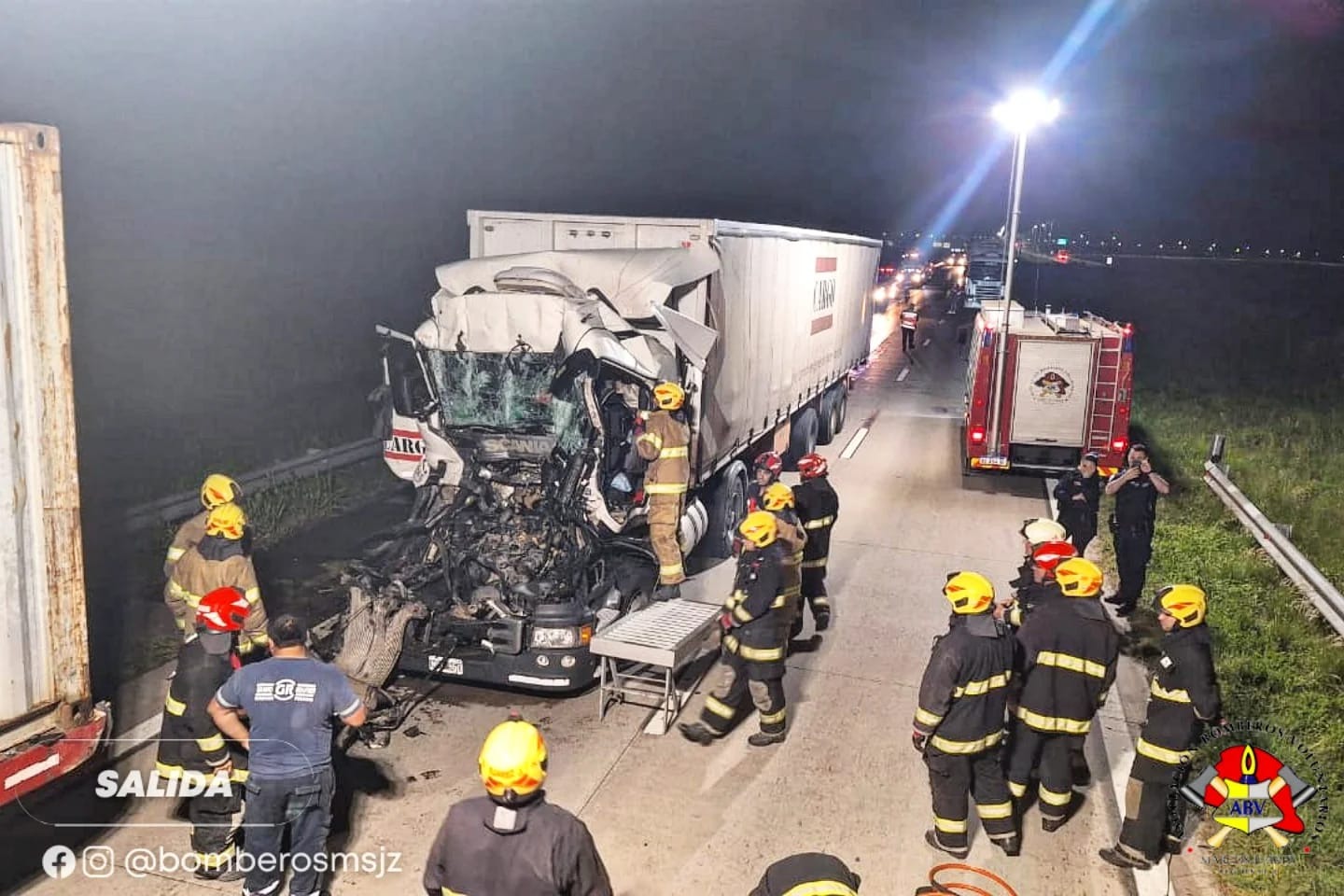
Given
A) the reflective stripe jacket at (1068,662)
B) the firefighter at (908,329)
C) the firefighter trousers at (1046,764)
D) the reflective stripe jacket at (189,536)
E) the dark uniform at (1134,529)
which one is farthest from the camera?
the firefighter at (908,329)

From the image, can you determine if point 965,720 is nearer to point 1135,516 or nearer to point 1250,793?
point 1250,793

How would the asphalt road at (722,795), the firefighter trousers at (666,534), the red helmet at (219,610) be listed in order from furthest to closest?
the firefighter trousers at (666,534)
the asphalt road at (722,795)
the red helmet at (219,610)

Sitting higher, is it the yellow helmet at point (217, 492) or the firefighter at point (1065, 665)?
the yellow helmet at point (217, 492)

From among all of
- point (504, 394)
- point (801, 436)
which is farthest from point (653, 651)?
point (801, 436)

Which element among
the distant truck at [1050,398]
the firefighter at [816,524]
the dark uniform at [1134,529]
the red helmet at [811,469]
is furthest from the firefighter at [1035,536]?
the distant truck at [1050,398]

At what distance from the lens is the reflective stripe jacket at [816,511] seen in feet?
30.7

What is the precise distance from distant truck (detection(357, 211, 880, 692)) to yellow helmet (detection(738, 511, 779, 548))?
4.73ft

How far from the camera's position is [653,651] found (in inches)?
286

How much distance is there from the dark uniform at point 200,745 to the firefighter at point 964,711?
3.72m

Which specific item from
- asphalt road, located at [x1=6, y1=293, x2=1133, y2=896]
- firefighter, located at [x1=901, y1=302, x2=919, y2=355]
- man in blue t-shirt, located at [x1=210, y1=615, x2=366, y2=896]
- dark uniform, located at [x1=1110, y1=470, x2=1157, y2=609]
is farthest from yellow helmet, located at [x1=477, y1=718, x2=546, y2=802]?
firefighter, located at [x1=901, y1=302, x2=919, y2=355]

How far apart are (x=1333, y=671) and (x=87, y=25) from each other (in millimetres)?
28679

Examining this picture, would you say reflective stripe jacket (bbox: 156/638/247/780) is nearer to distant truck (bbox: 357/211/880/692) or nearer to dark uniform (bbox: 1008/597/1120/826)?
distant truck (bbox: 357/211/880/692)

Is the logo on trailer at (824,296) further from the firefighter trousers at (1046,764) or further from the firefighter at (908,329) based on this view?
the firefighter at (908,329)

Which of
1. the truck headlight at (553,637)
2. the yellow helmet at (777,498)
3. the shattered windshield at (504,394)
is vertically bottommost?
the truck headlight at (553,637)
